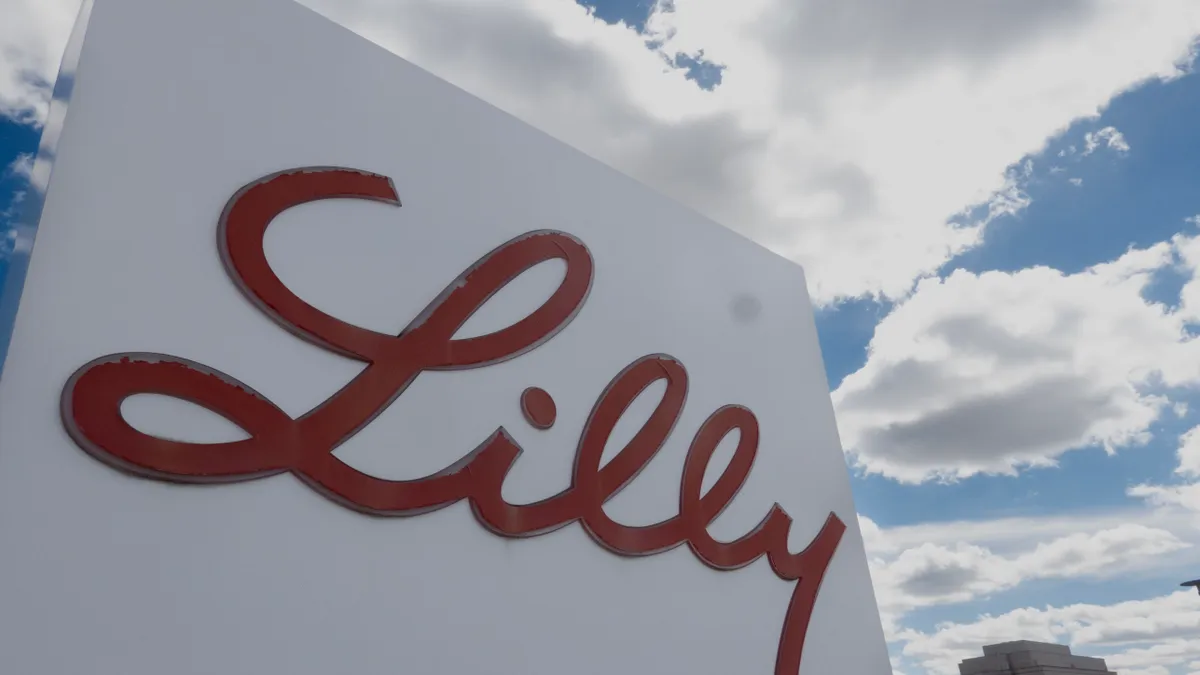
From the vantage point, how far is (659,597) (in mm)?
4578

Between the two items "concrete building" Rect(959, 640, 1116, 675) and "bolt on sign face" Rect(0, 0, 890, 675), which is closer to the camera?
"bolt on sign face" Rect(0, 0, 890, 675)

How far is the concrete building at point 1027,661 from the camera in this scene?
78.1ft

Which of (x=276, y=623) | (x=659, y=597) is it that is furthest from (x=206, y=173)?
(x=659, y=597)

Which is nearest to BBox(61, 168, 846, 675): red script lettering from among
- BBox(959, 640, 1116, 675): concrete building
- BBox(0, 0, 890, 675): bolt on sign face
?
BBox(0, 0, 890, 675): bolt on sign face

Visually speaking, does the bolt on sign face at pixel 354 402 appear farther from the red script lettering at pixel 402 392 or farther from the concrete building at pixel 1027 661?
the concrete building at pixel 1027 661

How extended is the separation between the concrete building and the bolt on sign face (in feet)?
72.5

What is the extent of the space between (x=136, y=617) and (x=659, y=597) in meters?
2.66

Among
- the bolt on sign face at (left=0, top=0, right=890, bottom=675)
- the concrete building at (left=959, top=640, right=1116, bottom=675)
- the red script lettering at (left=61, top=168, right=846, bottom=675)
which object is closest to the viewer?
the bolt on sign face at (left=0, top=0, right=890, bottom=675)

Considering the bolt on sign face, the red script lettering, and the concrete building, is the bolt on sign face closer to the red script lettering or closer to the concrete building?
the red script lettering

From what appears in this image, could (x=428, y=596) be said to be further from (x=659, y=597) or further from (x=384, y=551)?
(x=659, y=597)

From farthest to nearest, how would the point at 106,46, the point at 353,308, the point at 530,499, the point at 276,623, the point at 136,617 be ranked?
the point at 530,499 < the point at 353,308 < the point at 106,46 < the point at 276,623 < the point at 136,617

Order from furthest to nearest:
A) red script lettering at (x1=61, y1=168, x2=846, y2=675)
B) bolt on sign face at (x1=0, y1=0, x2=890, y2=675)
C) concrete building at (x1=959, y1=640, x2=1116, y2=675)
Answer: concrete building at (x1=959, y1=640, x2=1116, y2=675), red script lettering at (x1=61, y1=168, x2=846, y2=675), bolt on sign face at (x1=0, y1=0, x2=890, y2=675)

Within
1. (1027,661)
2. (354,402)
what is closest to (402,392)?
(354,402)

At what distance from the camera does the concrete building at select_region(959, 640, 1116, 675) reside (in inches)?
938
